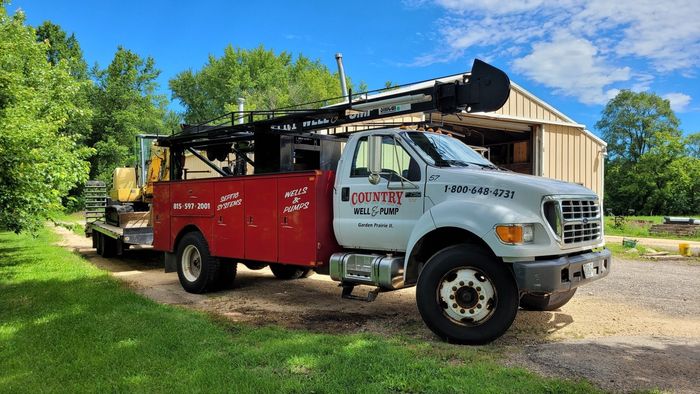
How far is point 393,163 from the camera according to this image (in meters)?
6.43

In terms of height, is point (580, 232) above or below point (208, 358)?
above

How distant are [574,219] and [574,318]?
78.5 inches

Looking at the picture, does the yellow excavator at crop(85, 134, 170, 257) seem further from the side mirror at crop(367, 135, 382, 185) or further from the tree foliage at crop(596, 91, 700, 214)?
the tree foliage at crop(596, 91, 700, 214)

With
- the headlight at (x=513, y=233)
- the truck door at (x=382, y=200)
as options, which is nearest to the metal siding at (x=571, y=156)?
the truck door at (x=382, y=200)

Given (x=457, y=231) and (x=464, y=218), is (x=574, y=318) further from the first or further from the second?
(x=464, y=218)

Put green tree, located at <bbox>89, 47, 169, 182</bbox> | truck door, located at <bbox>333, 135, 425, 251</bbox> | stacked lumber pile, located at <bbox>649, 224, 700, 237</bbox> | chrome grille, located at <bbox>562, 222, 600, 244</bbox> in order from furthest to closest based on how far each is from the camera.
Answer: green tree, located at <bbox>89, 47, 169, 182</bbox> < stacked lumber pile, located at <bbox>649, 224, 700, 237</bbox> < truck door, located at <bbox>333, 135, 425, 251</bbox> < chrome grille, located at <bbox>562, 222, 600, 244</bbox>

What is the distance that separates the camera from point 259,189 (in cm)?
789

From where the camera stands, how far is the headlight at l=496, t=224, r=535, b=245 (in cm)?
521

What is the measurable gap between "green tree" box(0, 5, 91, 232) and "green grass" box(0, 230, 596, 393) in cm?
343

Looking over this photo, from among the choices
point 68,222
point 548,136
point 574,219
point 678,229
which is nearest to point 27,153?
point 574,219

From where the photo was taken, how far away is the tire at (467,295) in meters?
5.29

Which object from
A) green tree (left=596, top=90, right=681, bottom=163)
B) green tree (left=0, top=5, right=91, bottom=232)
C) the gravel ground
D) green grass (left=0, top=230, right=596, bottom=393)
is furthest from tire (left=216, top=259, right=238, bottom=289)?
green tree (left=596, top=90, right=681, bottom=163)

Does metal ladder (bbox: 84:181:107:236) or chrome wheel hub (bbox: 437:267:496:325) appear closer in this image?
chrome wheel hub (bbox: 437:267:496:325)

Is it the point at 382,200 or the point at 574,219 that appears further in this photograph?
the point at 382,200
